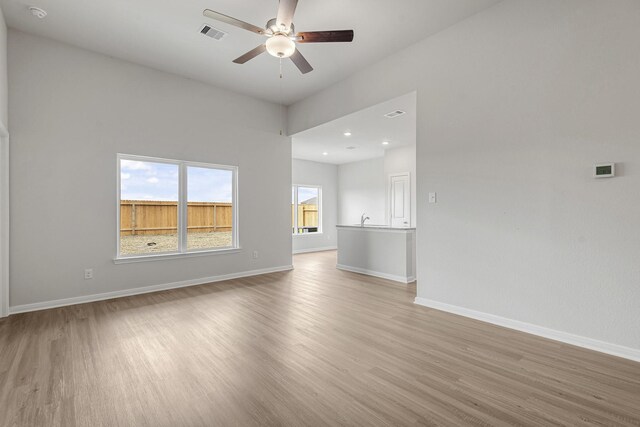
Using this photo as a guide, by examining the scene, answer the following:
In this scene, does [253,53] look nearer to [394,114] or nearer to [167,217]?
[394,114]

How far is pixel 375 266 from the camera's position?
547 cm

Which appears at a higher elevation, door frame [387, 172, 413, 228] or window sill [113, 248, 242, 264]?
door frame [387, 172, 413, 228]

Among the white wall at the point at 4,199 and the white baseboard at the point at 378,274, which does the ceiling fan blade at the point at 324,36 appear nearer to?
the white wall at the point at 4,199

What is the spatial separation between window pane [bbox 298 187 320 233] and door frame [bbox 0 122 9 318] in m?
6.44

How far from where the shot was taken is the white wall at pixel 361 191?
8.73m

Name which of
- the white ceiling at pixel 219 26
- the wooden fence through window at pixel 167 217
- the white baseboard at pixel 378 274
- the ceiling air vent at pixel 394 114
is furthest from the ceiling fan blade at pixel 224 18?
the white baseboard at pixel 378 274

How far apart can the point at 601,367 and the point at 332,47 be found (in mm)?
4287

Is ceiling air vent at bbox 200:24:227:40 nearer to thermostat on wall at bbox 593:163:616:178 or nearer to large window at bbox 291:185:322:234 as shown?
thermostat on wall at bbox 593:163:616:178

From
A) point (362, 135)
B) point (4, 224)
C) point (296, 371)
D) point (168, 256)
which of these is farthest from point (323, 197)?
point (296, 371)

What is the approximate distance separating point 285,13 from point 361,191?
7032 millimetres

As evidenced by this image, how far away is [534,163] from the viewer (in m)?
2.85

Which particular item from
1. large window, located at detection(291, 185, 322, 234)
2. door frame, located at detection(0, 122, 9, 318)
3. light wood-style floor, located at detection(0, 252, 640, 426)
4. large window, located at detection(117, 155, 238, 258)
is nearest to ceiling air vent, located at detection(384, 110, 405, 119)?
large window, located at detection(117, 155, 238, 258)

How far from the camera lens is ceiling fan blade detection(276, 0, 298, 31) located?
2.39 metres

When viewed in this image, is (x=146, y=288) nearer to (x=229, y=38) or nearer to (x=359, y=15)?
(x=229, y=38)
